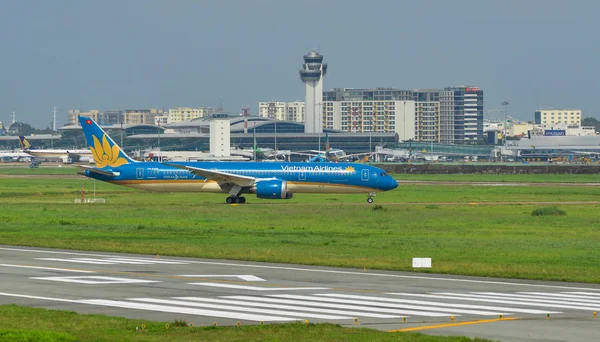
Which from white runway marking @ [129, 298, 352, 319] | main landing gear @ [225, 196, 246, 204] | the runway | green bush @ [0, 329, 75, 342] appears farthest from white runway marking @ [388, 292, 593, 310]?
→ main landing gear @ [225, 196, 246, 204]

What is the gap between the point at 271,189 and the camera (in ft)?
233

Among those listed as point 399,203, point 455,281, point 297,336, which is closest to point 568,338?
point 297,336

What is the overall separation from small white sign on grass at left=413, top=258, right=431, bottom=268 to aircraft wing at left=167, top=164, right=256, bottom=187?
131ft

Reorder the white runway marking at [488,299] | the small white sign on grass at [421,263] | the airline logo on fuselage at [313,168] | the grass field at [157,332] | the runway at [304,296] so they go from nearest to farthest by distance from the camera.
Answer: the grass field at [157,332], the runway at [304,296], the white runway marking at [488,299], the small white sign on grass at [421,263], the airline logo on fuselage at [313,168]

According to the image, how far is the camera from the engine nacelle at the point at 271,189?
70875 mm

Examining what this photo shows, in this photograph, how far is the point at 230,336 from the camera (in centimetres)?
1905

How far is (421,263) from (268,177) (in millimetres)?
41282

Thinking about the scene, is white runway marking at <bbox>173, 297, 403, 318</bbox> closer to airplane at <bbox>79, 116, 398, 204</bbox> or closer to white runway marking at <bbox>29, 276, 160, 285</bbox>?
white runway marking at <bbox>29, 276, 160, 285</bbox>

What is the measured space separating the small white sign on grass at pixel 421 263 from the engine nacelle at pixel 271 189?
3888 cm

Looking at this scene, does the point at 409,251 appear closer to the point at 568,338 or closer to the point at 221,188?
the point at 568,338

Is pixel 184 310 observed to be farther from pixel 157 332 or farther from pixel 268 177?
pixel 268 177

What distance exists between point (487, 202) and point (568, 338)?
5387cm

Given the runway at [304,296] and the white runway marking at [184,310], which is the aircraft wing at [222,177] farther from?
the white runway marking at [184,310]

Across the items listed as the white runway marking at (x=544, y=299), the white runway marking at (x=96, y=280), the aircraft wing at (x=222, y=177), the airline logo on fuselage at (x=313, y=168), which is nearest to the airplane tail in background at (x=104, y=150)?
the aircraft wing at (x=222, y=177)
